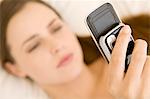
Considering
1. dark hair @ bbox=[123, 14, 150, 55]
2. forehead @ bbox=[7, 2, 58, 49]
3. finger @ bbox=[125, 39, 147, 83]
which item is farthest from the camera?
dark hair @ bbox=[123, 14, 150, 55]

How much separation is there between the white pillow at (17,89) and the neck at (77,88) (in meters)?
0.02

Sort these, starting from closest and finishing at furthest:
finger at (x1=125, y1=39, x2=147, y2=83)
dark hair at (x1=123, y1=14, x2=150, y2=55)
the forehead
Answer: finger at (x1=125, y1=39, x2=147, y2=83) < the forehead < dark hair at (x1=123, y1=14, x2=150, y2=55)

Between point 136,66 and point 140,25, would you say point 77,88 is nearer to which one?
point 140,25

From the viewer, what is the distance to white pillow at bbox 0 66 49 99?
68 cm

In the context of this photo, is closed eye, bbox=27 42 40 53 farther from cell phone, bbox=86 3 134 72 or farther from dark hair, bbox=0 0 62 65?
cell phone, bbox=86 3 134 72

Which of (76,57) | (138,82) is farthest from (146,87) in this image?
(76,57)

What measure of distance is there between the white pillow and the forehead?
0.28 feet

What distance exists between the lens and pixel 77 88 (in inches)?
28.5

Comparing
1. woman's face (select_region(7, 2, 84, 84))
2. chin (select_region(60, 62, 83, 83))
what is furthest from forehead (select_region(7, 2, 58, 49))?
chin (select_region(60, 62, 83, 83))

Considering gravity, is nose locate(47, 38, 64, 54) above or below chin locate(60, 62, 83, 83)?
above

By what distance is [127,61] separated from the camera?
0.42 m

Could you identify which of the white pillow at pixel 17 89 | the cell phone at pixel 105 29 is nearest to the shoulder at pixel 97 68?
the white pillow at pixel 17 89

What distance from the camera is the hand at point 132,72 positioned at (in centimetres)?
38

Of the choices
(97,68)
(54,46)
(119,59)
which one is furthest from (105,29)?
(97,68)
